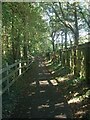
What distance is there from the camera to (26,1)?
65.8 feet

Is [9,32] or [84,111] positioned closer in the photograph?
[84,111]

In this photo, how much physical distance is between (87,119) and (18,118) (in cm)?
178

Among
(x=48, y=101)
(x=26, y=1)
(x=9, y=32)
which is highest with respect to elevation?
(x=26, y=1)

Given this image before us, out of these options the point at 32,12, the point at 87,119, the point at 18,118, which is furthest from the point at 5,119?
the point at 32,12

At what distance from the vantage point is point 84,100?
10.7 m

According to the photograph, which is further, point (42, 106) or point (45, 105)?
point (45, 105)

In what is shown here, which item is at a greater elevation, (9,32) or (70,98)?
(9,32)

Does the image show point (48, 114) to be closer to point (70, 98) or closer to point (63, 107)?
point (63, 107)

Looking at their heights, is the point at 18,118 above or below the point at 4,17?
below

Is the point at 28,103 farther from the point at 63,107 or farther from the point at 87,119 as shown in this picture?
the point at 87,119

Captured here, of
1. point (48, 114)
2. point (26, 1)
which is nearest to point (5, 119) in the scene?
point (48, 114)

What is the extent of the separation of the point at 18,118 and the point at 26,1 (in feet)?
40.9

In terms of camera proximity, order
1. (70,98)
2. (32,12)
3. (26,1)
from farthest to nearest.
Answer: (32,12)
(26,1)
(70,98)

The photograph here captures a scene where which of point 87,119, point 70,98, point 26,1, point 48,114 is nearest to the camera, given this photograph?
point 87,119
